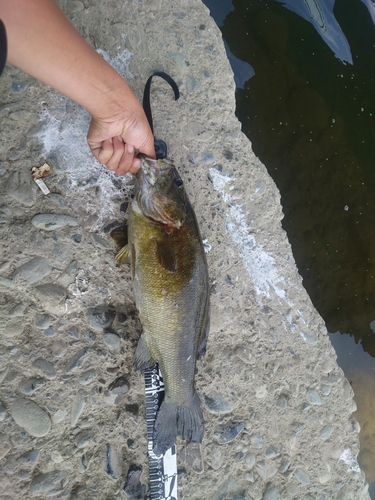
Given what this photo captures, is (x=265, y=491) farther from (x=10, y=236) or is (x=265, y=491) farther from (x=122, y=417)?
(x=10, y=236)

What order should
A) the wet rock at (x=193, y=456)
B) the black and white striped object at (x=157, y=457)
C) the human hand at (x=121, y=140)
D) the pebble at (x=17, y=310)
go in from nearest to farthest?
the human hand at (x=121, y=140), the pebble at (x=17, y=310), the black and white striped object at (x=157, y=457), the wet rock at (x=193, y=456)

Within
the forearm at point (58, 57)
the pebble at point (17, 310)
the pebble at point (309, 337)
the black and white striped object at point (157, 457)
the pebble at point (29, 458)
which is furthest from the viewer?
the pebble at point (309, 337)

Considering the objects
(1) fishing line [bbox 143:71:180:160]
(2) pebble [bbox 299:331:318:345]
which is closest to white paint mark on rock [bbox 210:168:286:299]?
(2) pebble [bbox 299:331:318:345]

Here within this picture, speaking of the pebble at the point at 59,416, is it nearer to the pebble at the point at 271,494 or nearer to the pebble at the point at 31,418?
the pebble at the point at 31,418

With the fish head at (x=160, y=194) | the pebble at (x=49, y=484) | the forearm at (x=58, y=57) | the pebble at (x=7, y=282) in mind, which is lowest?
the pebble at (x=49, y=484)

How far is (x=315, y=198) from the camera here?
375 cm

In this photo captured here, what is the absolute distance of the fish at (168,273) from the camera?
8.69 feet

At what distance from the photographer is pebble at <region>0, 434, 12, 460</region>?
2676 millimetres

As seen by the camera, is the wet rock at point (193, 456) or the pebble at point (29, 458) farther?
the wet rock at point (193, 456)

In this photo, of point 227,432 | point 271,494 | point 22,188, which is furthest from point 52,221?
point 271,494

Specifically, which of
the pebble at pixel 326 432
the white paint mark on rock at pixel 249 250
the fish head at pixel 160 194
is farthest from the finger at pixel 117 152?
the pebble at pixel 326 432

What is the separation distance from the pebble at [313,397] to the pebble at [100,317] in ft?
6.36

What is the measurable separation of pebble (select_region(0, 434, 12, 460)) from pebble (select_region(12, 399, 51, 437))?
13cm

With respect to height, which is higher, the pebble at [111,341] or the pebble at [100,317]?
the pebble at [100,317]
